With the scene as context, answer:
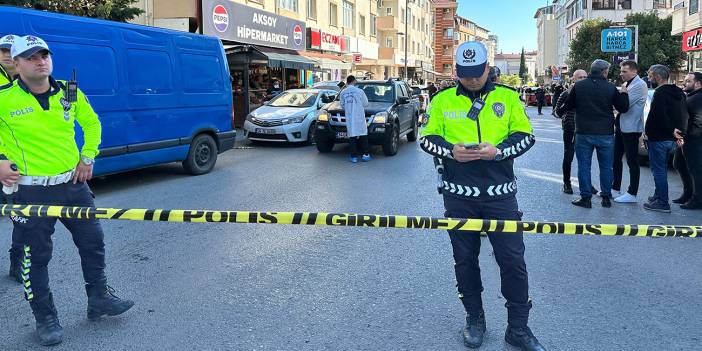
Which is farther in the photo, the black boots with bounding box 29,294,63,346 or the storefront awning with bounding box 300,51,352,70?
the storefront awning with bounding box 300,51,352,70

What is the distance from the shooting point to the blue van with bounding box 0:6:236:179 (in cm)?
730

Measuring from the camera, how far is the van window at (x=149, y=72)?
830 centimetres

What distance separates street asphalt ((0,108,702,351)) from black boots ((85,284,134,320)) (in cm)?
7

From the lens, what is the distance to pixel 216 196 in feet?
26.3

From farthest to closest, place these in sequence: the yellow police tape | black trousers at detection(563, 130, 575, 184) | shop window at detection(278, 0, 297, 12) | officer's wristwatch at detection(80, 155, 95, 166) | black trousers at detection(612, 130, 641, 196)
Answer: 1. shop window at detection(278, 0, 297, 12)
2. black trousers at detection(563, 130, 575, 184)
3. black trousers at detection(612, 130, 641, 196)
4. officer's wristwatch at detection(80, 155, 95, 166)
5. the yellow police tape

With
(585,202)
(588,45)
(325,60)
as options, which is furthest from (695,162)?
(588,45)

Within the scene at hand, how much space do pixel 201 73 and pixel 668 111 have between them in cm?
709

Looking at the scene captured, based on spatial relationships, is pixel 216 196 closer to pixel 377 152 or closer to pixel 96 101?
pixel 96 101

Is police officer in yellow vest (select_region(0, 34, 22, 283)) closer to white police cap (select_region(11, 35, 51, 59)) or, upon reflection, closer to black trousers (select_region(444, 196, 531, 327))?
white police cap (select_region(11, 35, 51, 59))

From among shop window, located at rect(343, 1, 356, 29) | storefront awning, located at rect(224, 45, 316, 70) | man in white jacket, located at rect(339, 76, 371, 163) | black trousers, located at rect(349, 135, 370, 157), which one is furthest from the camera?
shop window, located at rect(343, 1, 356, 29)

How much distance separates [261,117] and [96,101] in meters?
6.70

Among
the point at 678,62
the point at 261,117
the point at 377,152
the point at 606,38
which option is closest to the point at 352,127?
the point at 377,152

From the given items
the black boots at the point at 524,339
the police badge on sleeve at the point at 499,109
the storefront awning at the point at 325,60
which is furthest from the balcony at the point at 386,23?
the black boots at the point at 524,339

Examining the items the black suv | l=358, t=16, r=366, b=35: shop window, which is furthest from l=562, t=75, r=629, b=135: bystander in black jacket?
l=358, t=16, r=366, b=35: shop window
